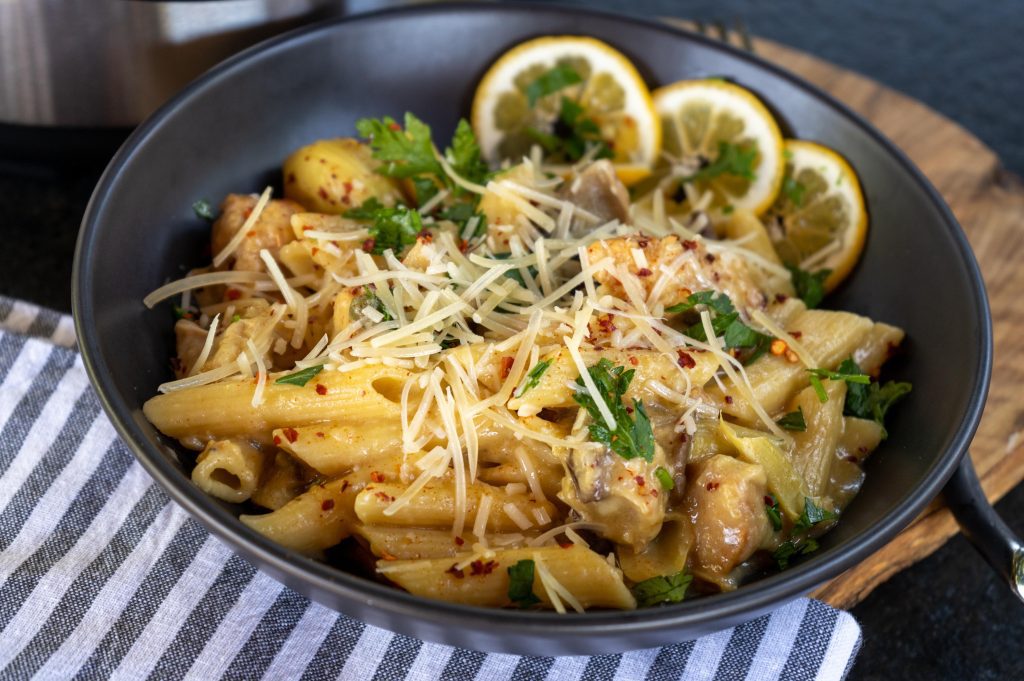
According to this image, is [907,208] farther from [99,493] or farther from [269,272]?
Answer: [99,493]

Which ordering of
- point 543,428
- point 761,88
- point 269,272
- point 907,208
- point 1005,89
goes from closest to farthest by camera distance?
point 543,428, point 269,272, point 907,208, point 761,88, point 1005,89

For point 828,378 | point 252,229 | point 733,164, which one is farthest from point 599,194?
point 252,229

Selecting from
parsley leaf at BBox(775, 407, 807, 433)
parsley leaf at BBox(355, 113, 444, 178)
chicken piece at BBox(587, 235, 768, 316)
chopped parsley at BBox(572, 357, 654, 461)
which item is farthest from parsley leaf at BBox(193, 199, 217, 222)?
parsley leaf at BBox(775, 407, 807, 433)

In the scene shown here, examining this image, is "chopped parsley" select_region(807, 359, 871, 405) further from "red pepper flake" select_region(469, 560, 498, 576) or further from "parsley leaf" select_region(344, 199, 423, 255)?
"parsley leaf" select_region(344, 199, 423, 255)

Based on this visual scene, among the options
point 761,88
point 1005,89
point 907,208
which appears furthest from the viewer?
point 1005,89

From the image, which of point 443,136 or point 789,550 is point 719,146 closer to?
point 443,136

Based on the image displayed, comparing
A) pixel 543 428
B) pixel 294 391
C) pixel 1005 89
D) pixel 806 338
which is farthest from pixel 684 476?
pixel 1005 89

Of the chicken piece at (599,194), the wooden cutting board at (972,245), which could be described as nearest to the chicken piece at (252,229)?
the chicken piece at (599,194)

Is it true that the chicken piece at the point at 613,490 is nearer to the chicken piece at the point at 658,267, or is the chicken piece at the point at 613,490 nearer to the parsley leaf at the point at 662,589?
the parsley leaf at the point at 662,589
